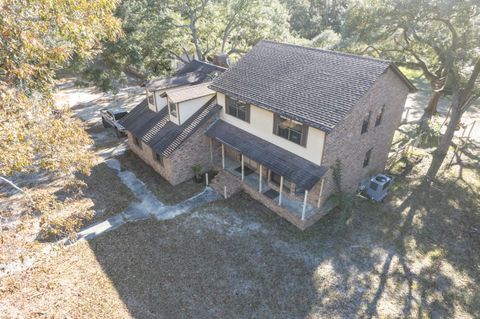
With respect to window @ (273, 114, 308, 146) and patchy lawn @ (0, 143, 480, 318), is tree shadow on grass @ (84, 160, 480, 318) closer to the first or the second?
patchy lawn @ (0, 143, 480, 318)

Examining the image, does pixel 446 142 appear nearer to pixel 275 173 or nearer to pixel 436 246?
pixel 436 246

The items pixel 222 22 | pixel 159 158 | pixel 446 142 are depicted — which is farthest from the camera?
pixel 222 22

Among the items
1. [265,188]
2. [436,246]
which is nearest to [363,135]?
[265,188]

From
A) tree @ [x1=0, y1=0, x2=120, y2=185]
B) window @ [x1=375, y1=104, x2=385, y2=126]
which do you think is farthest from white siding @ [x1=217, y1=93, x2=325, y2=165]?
tree @ [x1=0, y1=0, x2=120, y2=185]

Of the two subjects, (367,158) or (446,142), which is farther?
(446,142)

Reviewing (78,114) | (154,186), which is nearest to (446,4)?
(154,186)

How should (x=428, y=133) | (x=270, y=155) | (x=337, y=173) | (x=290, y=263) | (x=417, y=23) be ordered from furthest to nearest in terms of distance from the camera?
(x=428, y=133) < (x=417, y=23) < (x=270, y=155) < (x=337, y=173) < (x=290, y=263)

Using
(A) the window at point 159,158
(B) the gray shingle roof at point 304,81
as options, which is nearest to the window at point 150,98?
(A) the window at point 159,158
